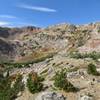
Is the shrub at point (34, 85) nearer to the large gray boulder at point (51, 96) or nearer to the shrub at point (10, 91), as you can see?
the shrub at point (10, 91)

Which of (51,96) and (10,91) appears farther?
(10,91)

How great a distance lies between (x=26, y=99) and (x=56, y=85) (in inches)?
130

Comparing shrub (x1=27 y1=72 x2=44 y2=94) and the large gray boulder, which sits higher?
shrub (x1=27 y1=72 x2=44 y2=94)

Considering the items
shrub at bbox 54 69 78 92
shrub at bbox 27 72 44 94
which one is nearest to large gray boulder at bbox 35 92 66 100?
shrub at bbox 54 69 78 92

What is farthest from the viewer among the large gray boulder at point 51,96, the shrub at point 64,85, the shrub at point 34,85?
the shrub at point 34,85

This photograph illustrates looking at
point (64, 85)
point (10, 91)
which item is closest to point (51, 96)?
point (64, 85)

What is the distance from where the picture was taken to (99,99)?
89.6 ft

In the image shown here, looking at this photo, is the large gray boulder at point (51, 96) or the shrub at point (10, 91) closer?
the large gray boulder at point (51, 96)

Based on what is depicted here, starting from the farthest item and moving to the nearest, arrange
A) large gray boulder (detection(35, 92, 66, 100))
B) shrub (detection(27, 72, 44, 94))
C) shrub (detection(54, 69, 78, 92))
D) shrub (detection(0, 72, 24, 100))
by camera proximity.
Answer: shrub (detection(0, 72, 24, 100)) < shrub (detection(27, 72, 44, 94)) < shrub (detection(54, 69, 78, 92)) < large gray boulder (detection(35, 92, 66, 100))

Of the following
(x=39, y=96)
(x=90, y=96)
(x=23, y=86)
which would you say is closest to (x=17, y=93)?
(x=23, y=86)

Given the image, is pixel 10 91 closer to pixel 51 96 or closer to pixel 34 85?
pixel 34 85

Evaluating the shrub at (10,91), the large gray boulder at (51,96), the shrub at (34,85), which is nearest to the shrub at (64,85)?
the large gray boulder at (51,96)

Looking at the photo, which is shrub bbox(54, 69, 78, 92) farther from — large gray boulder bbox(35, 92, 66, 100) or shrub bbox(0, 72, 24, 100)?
shrub bbox(0, 72, 24, 100)

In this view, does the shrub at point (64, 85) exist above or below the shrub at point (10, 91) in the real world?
above
